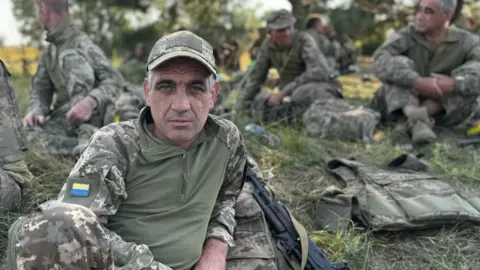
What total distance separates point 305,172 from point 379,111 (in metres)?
2.30

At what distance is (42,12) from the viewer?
173 inches

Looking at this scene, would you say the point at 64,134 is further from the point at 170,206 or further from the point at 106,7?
the point at 106,7

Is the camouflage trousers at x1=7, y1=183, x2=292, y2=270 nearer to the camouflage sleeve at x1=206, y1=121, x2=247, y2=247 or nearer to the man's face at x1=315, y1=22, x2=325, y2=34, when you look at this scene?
the camouflage sleeve at x1=206, y1=121, x2=247, y2=247

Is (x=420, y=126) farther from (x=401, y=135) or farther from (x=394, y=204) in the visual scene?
(x=394, y=204)

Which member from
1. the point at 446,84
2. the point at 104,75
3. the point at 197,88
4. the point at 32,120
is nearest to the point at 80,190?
the point at 197,88

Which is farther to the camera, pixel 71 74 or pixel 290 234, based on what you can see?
pixel 71 74

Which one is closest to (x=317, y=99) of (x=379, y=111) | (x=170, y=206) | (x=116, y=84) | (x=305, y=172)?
(x=379, y=111)

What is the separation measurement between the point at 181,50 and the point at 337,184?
236 centimetres

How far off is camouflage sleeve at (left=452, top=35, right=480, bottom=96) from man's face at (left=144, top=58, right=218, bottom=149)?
13.2 feet

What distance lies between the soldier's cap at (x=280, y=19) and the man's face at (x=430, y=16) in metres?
1.60

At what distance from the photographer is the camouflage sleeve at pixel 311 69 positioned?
620 cm

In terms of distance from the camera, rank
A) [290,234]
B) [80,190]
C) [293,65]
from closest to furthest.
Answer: [80,190], [290,234], [293,65]

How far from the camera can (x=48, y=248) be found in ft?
5.64

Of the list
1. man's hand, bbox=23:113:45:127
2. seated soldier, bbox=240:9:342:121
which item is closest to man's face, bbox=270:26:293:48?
seated soldier, bbox=240:9:342:121
